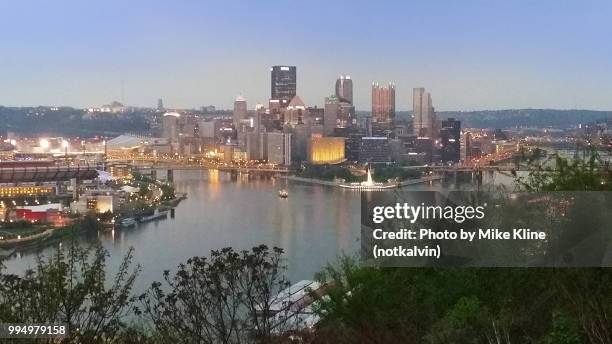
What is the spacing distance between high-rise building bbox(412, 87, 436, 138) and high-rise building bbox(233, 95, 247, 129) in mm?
2890

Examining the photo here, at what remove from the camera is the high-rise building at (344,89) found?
9250 mm

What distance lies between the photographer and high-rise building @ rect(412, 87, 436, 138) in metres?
8.73

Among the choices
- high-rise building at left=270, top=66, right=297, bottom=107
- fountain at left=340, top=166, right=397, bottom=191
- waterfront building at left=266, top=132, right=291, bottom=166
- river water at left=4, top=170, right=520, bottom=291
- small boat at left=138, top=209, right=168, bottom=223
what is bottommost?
small boat at left=138, top=209, right=168, bottom=223

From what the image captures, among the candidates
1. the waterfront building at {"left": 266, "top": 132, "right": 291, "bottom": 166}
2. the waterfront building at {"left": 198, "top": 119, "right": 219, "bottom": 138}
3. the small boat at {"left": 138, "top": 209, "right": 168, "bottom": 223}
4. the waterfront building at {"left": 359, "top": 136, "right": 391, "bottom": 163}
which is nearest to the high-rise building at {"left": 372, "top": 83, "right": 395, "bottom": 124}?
the waterfront building at {"left": 359, "top": 136, "right": 391, "bottom": 163}

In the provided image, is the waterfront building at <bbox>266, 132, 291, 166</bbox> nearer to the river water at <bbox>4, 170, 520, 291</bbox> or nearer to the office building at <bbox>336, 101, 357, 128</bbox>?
the office building at <bbox>336, 101, 357, 128</bbox>

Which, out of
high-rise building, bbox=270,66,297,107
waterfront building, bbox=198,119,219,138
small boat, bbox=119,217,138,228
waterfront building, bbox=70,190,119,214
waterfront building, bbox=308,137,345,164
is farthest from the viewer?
waterfront building, bbox=198,119,219,138

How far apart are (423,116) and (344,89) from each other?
140cm

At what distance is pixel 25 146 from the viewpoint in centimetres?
1177

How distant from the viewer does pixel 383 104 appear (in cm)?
970

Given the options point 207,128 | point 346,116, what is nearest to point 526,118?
point 346,116

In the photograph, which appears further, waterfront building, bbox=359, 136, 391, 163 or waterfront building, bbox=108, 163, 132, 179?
waterfront building, bbox=108, 163, 132, 179

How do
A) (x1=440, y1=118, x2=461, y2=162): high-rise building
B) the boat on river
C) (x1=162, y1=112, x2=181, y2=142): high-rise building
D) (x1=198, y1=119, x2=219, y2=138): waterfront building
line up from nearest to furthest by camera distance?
the boat on river
(x1=440, y1=118, x2=461, y2=162): high-rise building
(x1=162, y1=112, x2=181, y2=142): high-rise building
(x1=198, y1=119, x2=219, y2=138): waterfront building

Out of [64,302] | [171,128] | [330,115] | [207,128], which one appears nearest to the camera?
[64,302]

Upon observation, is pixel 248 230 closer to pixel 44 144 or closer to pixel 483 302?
pixel 483 302
